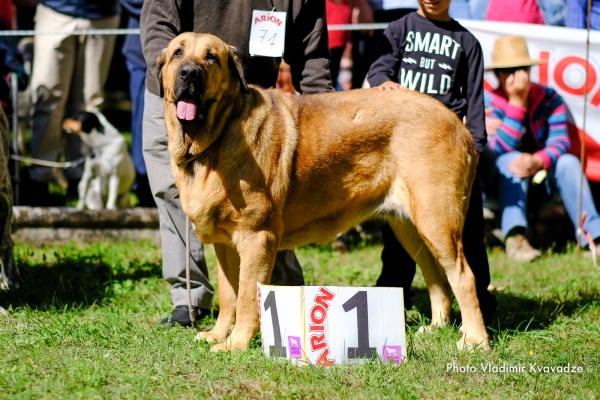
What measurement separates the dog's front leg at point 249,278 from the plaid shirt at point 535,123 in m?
3.84

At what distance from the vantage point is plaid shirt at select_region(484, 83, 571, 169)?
24.4 ft

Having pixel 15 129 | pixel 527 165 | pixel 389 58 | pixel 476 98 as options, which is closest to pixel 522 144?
pixel 527 165

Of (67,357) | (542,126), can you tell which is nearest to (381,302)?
(67,357)

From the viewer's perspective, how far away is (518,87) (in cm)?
739

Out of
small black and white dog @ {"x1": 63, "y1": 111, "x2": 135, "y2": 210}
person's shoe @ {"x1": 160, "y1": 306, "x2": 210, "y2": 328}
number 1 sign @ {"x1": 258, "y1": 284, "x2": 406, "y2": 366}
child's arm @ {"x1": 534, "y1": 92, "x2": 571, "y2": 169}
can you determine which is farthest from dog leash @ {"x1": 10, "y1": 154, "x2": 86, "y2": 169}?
number 1 sign @ {"x1": 258, "y1": 284, "x2": 406, "y2": 366}

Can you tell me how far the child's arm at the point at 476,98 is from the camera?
16.4ft

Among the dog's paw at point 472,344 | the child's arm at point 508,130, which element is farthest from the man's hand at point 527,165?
the dog's paw at point 472,344

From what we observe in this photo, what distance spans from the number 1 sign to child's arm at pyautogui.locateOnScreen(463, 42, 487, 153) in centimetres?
150

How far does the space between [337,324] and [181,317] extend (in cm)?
152

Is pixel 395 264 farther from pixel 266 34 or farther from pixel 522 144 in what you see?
pixel 522 144

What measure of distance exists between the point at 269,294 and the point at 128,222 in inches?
157

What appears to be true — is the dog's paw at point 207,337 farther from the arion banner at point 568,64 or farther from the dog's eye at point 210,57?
the arion banner at point 568,64

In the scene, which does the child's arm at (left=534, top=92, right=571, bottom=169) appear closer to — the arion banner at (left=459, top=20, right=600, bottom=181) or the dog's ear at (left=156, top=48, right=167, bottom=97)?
the arion banner at (left=459, top=20, right=600, bottom=181)

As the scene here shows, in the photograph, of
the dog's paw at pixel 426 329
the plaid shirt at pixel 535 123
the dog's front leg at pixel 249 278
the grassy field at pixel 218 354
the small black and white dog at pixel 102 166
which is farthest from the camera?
the small black and white dog at pixel 102 166
